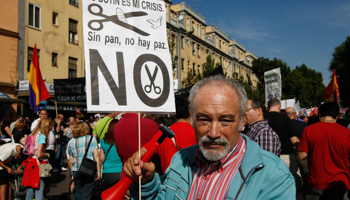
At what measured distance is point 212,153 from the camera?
191 cm

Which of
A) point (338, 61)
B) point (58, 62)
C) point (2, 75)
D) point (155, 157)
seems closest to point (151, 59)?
point (155, 157)

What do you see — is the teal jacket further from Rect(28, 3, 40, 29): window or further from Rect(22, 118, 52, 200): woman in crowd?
Rect(28, 3, 40, 29): window

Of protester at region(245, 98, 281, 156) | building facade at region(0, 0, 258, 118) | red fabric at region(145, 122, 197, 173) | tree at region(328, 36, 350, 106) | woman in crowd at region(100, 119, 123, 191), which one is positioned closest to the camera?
red fabric at region(145, 122, 197, 173)

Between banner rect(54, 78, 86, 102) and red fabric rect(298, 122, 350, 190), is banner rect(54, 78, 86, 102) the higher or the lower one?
the higher one

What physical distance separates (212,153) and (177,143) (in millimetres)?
1707

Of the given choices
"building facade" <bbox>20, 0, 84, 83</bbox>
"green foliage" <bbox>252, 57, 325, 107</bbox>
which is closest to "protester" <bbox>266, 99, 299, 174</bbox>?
"building facade" <bbox>20, 0, 84, 83</bbox>

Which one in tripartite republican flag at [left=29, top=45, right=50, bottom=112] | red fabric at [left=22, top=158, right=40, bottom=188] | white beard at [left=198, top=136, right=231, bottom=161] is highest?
tripartite republican flag at [left=29, top=45, right=50, bottom=112]

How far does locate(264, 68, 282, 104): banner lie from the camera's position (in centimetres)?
956

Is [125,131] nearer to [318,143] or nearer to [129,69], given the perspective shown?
[129,69]

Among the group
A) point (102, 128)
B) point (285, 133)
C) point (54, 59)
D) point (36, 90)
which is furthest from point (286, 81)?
point (102, 128)

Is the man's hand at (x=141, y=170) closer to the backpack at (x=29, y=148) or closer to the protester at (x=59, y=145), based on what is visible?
the backpack at (x=29, y=148)

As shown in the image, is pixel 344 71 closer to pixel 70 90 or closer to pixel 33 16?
pixel 33 16

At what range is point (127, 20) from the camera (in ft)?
9.28

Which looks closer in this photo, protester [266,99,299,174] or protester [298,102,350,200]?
protester [298,102,350,200]
